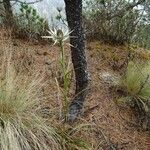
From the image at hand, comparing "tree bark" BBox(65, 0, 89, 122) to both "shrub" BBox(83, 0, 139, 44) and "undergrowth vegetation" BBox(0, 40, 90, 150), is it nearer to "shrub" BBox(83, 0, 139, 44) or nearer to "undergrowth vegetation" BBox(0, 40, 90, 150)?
"undergrowth vegetation" BBox(0, 40, 90, 150)

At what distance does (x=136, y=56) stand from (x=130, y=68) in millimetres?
664

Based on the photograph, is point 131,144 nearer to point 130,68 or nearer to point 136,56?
point 130,68

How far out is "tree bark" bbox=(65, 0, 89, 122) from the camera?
3867 millimetres

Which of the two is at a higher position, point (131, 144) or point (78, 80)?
point (78, 80)

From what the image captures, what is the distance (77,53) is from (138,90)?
3.58 feet

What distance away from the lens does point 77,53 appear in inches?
159

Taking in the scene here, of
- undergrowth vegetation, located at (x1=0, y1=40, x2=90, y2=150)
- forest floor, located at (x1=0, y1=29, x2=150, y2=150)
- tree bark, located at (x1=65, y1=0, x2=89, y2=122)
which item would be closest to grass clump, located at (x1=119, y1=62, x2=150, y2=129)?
forest floor, located at (x1=0, y1=29, x2=150, y2=150)

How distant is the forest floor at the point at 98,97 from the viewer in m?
4.22

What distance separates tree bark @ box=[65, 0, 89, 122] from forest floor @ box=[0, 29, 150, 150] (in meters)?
0.14

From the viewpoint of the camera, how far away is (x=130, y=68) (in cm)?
512

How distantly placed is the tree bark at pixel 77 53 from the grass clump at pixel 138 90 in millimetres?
705

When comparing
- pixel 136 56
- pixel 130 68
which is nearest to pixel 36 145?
pixel 130 68

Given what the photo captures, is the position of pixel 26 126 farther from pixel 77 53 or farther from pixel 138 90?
pixel 138 90

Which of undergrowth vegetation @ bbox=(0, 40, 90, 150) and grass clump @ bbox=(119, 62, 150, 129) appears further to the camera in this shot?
grass clump @ bbox=(119, 62, 150, 129)
